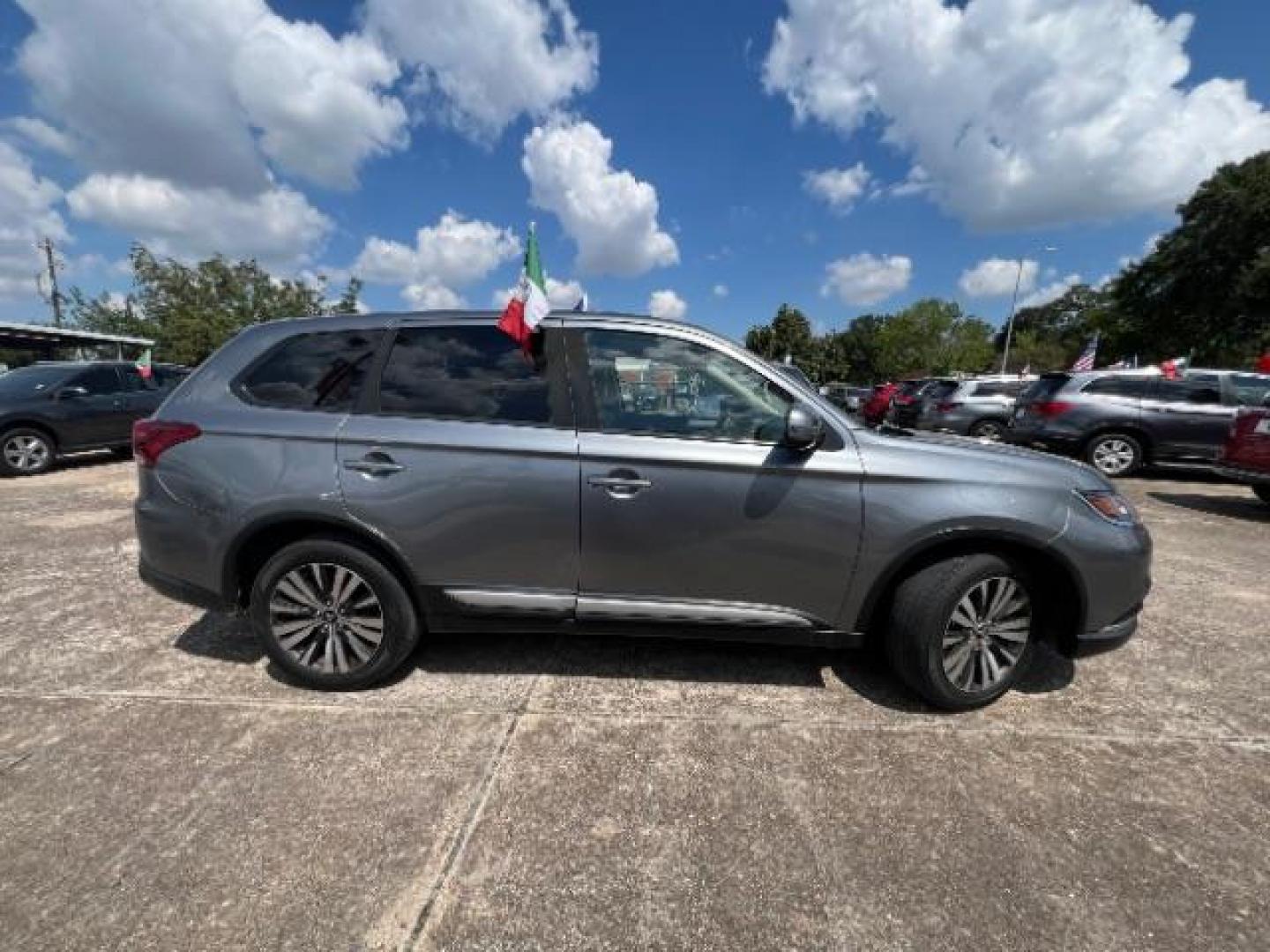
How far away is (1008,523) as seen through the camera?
2.66 m

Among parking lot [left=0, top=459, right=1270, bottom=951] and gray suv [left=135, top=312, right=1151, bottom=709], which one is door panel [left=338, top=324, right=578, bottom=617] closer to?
gray suv [left=135, top=312, right=1151, bottom=709]

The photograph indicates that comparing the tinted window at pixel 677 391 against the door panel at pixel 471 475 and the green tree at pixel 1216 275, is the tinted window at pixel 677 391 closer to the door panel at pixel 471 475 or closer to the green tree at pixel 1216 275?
the door panel at pixel 471 475

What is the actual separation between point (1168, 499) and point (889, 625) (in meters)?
7.43

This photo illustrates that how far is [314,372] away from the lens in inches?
115

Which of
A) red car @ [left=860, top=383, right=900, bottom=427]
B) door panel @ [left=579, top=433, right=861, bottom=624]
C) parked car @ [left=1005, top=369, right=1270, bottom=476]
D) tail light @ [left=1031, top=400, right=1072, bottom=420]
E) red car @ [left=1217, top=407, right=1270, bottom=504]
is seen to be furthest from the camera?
red car @ [left=860, top=383, right=900, bottom=427]

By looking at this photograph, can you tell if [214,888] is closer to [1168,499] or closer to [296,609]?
[296,609]

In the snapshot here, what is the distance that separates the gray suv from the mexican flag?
0.09 m

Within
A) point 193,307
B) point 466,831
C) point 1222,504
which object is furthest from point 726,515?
point 193,307

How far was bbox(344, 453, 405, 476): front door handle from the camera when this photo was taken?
2732mm

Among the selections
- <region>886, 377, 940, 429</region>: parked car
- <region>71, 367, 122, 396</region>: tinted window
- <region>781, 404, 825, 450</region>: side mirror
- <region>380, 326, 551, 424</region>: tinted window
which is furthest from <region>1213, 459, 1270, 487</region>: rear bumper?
<region>71, 367, 122, 396</region>: tinted window

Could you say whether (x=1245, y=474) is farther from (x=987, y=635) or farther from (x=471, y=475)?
(x=471, y=475)

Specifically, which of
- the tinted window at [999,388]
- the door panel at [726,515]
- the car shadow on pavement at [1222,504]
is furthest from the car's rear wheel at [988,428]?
the door panel at [726,515]

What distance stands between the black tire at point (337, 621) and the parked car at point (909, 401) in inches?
451

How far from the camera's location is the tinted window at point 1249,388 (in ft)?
29.1
